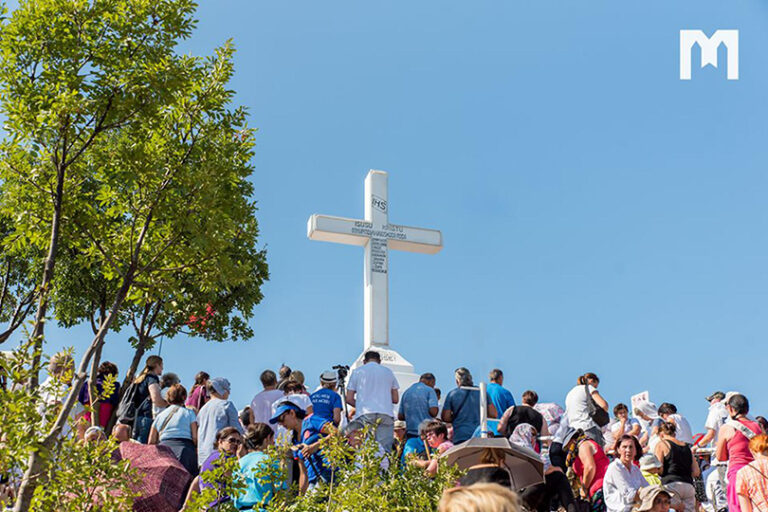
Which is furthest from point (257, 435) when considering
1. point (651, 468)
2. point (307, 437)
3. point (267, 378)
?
point (651, 468)

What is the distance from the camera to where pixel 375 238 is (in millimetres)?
21500

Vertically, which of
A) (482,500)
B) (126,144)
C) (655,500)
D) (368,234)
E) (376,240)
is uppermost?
(368,234)

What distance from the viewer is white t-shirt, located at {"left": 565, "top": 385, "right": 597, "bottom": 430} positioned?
11.0 m

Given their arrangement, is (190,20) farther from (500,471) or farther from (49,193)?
(500,471)

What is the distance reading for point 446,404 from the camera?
11.5 m

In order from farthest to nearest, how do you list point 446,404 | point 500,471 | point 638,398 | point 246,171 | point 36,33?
point 638,398, point 446,404, point 246,171, point 36,33, point 500,471

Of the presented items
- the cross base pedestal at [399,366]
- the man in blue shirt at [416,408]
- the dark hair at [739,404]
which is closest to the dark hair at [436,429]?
the man in blue shirt at [416,408]

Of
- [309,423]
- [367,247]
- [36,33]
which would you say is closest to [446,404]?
[309,423]

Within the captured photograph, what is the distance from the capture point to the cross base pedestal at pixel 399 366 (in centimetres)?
1870

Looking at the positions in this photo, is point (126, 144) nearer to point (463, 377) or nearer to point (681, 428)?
point (463, 377)

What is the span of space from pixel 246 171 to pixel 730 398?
602cm

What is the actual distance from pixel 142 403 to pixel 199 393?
1.03 meters

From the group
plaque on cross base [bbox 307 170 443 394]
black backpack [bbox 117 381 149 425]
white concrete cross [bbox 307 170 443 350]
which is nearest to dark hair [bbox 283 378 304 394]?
black backpack [bbox 117 381 149 425]

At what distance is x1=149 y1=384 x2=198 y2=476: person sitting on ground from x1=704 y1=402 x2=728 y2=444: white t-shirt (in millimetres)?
7633
